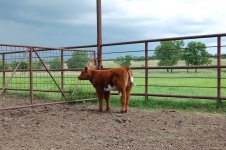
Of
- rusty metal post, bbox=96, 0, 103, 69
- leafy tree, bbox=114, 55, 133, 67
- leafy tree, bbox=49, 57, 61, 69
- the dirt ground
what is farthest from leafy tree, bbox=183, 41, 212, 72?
leafy tree, bbox=49, 57, 61, 69

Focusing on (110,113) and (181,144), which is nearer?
(181,144)

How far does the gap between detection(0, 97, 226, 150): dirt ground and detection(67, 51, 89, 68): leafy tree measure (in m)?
2.40

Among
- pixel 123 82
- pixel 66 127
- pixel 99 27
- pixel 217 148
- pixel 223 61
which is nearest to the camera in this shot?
pixel 217 148

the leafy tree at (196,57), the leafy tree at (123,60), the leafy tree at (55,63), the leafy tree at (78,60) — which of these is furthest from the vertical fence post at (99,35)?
the leafy tree at (196,57)

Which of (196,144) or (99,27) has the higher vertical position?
(99,27)

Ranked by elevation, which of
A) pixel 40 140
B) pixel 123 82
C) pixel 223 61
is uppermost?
pixel 223 61

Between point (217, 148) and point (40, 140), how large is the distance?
261cm

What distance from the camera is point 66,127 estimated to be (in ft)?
19.1

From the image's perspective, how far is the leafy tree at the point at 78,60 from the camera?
966 centimetres

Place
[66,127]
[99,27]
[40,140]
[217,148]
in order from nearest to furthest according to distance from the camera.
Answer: [217,148]
[40,140]
[66,127]
[99,27]

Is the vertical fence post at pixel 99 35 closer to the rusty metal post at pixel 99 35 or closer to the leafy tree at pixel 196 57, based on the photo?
the rusty metal post at pixel 99 35

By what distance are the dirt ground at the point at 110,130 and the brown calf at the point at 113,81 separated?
423 millimetres

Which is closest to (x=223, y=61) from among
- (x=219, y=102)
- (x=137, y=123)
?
(x=219, y=102)

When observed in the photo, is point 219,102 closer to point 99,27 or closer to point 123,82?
point 123,82
